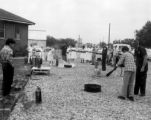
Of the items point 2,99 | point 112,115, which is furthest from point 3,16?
point 112,115

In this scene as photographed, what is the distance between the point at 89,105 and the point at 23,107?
73.3 inches

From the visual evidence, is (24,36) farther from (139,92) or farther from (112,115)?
(112,115)

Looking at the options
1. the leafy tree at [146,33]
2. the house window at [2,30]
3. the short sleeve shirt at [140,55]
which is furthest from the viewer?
the leafy tree at [146,33]

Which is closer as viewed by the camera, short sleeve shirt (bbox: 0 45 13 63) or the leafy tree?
short sleeve shirt (bbox: 0 45 13 63)

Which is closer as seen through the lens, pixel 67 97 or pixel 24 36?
pixel 67 97

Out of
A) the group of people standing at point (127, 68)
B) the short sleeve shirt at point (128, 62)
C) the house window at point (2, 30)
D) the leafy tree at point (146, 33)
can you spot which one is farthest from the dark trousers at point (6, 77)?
the leafy tree at point (146, 33)

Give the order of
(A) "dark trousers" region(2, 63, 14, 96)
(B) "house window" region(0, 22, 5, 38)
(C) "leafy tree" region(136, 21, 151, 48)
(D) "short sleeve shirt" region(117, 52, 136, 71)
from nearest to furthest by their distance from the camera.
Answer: (A) "dark trousers" region(2, 63, 14, 96)
(D) "short sleeve shirt" region(117, 52, 136, 71)
(B) "house window" region(0, 22, 5, 38)
(C) "leafy tree" region(136, 21, 151, 48)

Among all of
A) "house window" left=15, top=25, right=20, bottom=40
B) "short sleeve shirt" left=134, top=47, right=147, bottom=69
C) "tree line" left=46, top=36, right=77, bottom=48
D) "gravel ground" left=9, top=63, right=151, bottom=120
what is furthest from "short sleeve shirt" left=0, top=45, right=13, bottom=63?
"house window" left=15, top=25, right=20, bottom=40

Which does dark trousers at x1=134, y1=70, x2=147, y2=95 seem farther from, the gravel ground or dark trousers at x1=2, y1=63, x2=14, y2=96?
dark trousers at x1=2, y1=63, x2=14, y2=96

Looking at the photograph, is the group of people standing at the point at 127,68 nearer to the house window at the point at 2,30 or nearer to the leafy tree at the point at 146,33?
the house window at the point at 2,30

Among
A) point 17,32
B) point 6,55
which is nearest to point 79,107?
point 6,55

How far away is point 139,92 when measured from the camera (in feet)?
31.2

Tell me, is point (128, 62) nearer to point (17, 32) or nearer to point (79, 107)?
point (79, 107)

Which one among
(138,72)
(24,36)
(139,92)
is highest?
(24,36)
